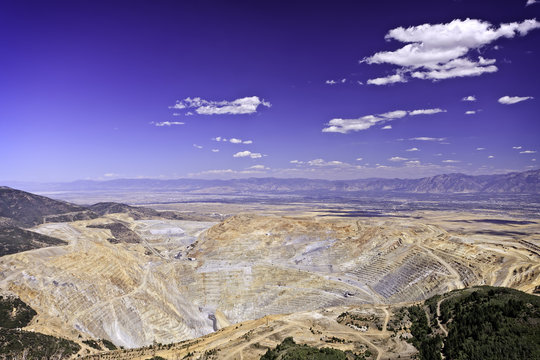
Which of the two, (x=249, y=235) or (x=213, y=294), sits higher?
(x=249, y=235)

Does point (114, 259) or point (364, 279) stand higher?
point (114, 259)

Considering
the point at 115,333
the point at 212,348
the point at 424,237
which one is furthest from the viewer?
the point at 424,237

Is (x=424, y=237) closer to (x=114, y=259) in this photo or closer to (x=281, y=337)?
(x=281, y=337)

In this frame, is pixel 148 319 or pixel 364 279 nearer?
pixel 148 319

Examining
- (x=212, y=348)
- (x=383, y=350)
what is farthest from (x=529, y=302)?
(x=212, y=348)

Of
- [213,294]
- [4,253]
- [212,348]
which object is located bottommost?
[213,294]

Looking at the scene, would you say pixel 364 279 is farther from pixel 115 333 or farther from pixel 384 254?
pixel 115 333

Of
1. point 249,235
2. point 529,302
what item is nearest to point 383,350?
point 529,302

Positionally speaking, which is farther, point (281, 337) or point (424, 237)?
point (424, 237)

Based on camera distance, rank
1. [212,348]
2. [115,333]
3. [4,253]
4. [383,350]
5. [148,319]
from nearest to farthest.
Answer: [383,350]
[212,348]
[115,333]
[148,319]
[4,253]
